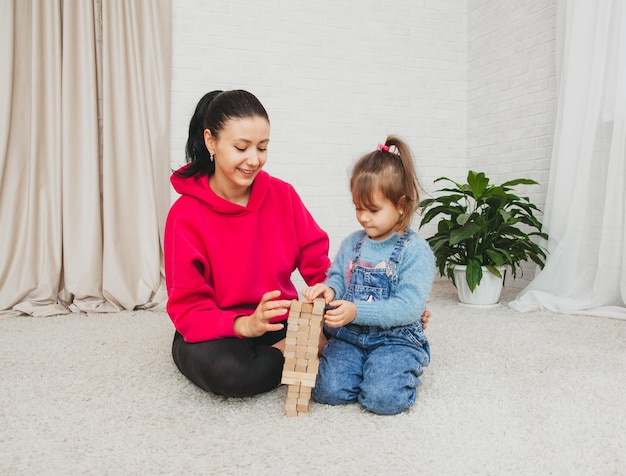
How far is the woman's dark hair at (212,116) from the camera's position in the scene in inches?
50.8

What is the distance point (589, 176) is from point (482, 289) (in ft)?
2.28

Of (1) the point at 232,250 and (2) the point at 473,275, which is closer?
(1) the point at 232,250

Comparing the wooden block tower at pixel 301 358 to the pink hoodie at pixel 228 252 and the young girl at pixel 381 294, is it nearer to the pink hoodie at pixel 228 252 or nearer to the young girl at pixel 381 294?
the young girl at pixel 381 294

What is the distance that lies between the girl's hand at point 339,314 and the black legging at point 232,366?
237 mm

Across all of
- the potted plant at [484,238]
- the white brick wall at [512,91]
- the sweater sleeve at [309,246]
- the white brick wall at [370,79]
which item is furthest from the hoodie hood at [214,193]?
the white brick wall at [512,91]

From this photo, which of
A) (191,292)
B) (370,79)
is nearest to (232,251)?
(191,292)

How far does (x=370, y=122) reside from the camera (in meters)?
3.23

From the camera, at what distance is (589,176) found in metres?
2.37

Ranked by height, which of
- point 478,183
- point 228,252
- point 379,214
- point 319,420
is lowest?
point 319,420

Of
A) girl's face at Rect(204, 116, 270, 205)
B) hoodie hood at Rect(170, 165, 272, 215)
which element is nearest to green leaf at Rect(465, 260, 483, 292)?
hoodie hood at Rect(170, 165, 272, 215)

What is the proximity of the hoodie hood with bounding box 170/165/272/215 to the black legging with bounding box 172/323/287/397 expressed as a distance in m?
0.35

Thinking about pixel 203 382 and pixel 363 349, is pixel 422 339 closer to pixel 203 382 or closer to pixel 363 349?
pixel 363 349

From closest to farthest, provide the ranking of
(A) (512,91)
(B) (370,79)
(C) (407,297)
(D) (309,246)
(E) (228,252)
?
(C) (407,297) < (E) (228,252) < (D) (309,246) < (A) (512,91) < (B) (370,79)

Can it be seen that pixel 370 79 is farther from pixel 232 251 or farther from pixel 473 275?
pixel 232 251
